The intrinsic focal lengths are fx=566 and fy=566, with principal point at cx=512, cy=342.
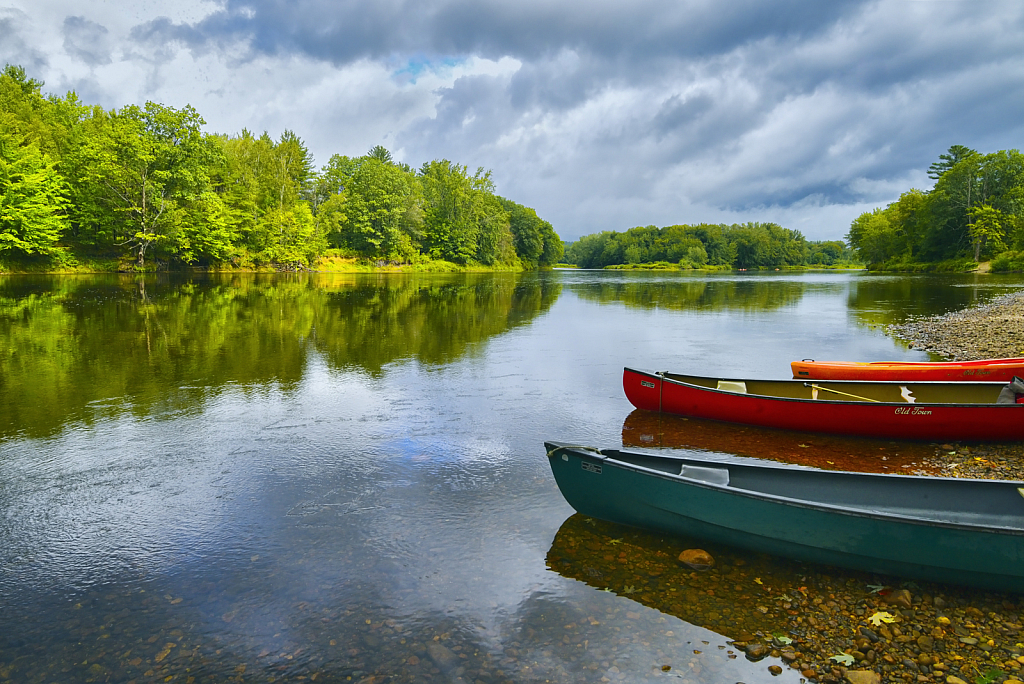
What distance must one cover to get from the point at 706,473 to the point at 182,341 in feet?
59.7

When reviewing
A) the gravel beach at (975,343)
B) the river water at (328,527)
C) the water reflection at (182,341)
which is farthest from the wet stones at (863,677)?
the water reflection at (182,341)

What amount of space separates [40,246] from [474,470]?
55.6 metres

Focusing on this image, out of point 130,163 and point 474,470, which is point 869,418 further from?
point 130,163

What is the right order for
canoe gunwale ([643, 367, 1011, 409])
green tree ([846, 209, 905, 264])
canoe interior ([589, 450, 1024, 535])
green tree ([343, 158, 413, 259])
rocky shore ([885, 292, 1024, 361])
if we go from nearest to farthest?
1. canoe interior ([589, 450, 1024, 535])
2. canoe gunwale ([643, 367, 1011, 409])
3. rocky shore ([885, 292, 1024, 361])
4. green tree ([343, 158, 413, 259])
5. green tree ([846, 209, 905, 264])

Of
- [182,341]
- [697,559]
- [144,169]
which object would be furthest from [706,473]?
[144,169]

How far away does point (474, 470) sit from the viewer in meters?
8.56

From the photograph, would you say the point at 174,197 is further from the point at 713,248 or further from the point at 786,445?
the point at 713,248

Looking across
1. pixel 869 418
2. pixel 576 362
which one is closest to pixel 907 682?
pixel 869 418

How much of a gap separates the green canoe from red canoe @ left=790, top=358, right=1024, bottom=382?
6269mm

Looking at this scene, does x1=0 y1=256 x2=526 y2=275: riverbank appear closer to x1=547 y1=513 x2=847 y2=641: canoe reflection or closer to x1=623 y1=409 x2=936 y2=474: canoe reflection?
x1=623 y1=409 x2=936 y2=474: canoe reflection

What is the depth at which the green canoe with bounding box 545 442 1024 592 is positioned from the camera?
4.92 metres

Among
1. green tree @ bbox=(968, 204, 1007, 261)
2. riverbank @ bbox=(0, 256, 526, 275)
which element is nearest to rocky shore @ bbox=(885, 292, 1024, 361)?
green tree @ bbox=(968, 204, 1007, 261)

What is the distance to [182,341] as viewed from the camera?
1888cm

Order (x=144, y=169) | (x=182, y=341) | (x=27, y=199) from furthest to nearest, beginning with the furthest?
1. (x=144, y=169)
2. (x=27, y=199)
3. (x=182, y=341)
